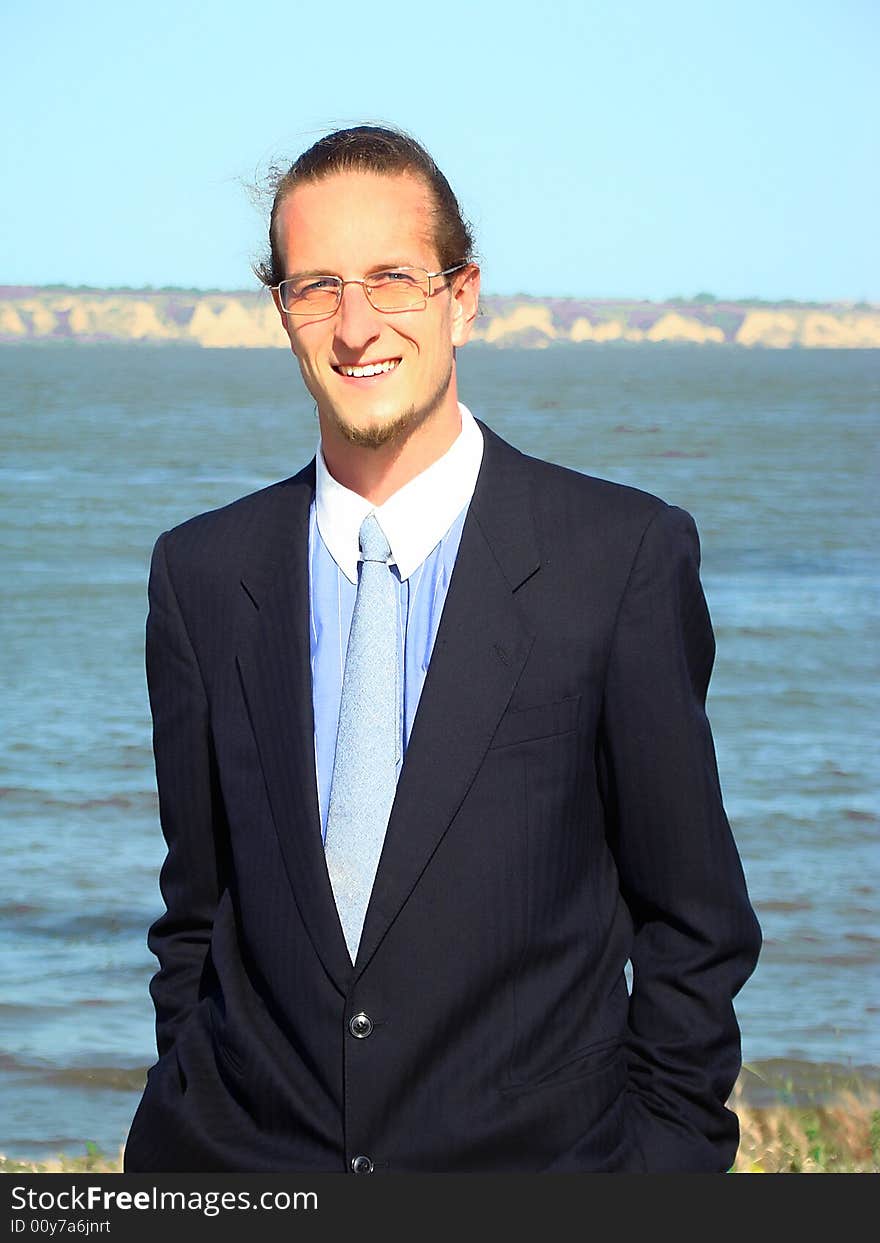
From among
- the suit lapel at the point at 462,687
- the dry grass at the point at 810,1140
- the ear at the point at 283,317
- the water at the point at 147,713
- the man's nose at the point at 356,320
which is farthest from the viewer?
the water at the point at 147,713

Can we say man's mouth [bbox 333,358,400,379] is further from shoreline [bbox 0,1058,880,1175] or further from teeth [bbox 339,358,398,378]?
shoreline [bbox 0,1058,880,1175]

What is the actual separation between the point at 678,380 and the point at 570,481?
97.1 meters

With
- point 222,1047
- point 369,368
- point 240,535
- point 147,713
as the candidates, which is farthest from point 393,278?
point 147,713

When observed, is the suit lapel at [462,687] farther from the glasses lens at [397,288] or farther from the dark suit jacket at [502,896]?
the glasses lens at [397,288]

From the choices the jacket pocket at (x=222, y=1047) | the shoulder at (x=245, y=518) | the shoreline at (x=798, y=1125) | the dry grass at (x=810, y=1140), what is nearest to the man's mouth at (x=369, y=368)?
the shoulder at (x=245, y=518)

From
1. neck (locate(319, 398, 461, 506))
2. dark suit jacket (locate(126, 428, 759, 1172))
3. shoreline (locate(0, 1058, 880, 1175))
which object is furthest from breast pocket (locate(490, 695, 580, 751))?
shoreline (locate(0, 1058, 880, 1175))

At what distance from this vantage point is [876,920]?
9.01 metres

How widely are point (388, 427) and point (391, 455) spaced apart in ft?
0.19

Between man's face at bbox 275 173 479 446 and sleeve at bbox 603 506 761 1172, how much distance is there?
34 cm

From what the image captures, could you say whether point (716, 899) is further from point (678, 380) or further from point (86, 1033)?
point (678, 380)

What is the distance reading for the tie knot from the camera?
94.7 inches

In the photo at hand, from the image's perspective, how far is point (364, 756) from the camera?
230 centimetres

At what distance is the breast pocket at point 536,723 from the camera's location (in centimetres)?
228

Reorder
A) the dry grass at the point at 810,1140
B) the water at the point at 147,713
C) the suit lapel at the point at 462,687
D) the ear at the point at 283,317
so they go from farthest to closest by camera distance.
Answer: the water at the point at 147,713 < the dry grass at the point at 810,1140 < the ear at the point at 283,317 < the suit lapel at the point at 462,687
